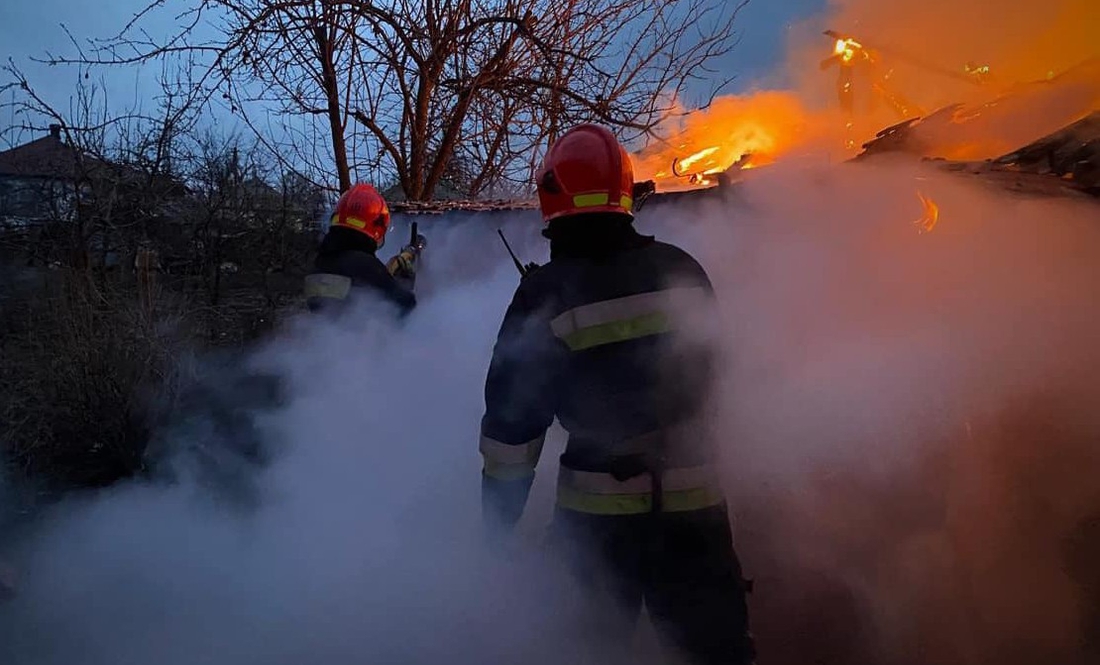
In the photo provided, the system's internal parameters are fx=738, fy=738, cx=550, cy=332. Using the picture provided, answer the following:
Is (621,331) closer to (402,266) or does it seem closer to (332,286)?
(332,286)

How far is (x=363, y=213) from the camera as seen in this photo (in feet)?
14.3

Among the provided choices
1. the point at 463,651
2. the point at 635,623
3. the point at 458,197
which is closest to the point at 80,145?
the point at 458,197

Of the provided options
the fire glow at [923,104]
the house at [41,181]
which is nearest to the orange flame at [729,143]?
the fire glow at [923,104]

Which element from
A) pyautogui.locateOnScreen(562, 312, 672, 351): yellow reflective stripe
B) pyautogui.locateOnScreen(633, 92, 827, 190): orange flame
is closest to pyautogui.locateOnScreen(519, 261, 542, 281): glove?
pyautogui.locateOnScreen(562, 312, 672, 351): yellow reflective stripe

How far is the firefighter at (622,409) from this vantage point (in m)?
2.32

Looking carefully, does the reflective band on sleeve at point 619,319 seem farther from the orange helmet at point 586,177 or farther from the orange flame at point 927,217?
the orange flame at point 927,217

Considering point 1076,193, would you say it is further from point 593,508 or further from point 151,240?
point 151,240

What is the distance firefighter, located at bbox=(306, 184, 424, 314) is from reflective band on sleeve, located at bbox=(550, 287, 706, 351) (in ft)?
7.06

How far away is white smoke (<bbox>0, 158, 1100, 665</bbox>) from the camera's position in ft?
9.83

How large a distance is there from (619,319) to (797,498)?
5.55 ft

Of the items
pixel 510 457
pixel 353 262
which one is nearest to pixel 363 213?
pixel 353 262

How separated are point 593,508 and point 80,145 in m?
8.23

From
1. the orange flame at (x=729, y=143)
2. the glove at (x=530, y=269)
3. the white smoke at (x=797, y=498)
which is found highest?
the orange flame at (x=729, y=143)

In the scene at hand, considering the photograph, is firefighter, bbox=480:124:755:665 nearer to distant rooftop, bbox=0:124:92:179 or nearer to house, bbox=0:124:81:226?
house, bbox=0:124:81:226
